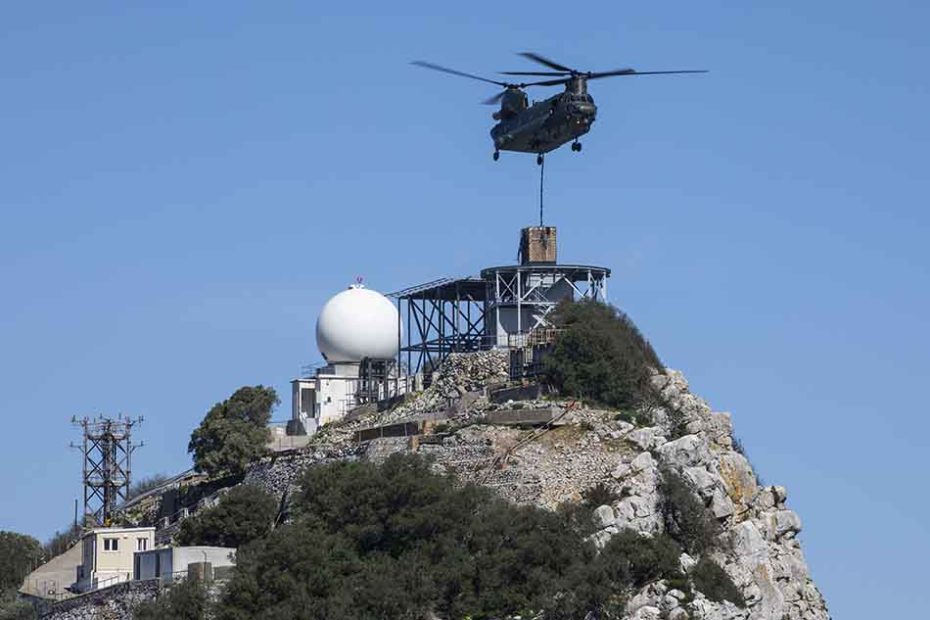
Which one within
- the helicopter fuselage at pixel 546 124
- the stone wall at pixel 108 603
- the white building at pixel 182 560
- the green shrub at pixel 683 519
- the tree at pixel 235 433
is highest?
the helicopter fuselage at pixel 546 124

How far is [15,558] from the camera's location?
14538 cm

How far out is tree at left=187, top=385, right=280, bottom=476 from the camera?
145 meters

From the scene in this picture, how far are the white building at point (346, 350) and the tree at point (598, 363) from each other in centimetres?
1917

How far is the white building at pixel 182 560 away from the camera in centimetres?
12825

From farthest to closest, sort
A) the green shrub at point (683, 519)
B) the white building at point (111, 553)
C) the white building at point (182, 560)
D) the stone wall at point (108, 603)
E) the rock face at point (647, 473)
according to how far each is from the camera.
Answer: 1. the white building at point (111, 553)
2. the stone wall at point (108, 603)
3. the white building at point (182, 560)
4. the green shrub at point (683, 519)
5. the rock face at point (647, 473)

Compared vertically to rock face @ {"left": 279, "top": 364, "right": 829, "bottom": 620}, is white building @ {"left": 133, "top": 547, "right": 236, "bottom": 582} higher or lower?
lower

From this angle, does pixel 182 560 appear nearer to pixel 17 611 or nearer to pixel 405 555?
pixel 17 611

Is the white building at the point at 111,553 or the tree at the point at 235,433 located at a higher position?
the tree at the point at 235,433

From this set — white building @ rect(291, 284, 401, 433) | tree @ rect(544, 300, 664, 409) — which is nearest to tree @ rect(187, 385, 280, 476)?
white building @ rect(291, 284, 401, 433)

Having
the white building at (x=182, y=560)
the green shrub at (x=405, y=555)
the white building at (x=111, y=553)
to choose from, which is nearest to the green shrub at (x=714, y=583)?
the green shrub at (x=405, y=555)

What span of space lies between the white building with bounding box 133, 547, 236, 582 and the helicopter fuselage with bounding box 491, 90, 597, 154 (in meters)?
25.0

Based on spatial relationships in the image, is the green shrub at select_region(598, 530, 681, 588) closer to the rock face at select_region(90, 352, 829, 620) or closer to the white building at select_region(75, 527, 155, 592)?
the rock face at select_region(90, 352, 829, 620)

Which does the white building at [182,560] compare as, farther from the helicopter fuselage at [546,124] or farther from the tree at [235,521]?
Result: the helicopter fuselage at [546,124]

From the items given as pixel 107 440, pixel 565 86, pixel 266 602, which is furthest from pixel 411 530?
pixel 107 440
